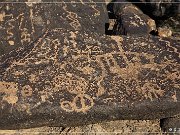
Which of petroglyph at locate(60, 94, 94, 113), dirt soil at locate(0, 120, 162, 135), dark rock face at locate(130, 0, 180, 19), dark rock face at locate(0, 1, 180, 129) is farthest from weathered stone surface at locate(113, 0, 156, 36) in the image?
petroglyph at locate(60, 94, 94, 113)

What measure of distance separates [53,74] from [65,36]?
0.39 m

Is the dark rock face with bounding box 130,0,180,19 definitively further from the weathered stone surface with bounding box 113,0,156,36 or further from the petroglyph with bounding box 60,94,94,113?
the petroglyph with bounding box 60,94,94,113

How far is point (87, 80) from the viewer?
2338mm

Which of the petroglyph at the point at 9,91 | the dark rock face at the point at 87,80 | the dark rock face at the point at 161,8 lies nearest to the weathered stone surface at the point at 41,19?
the dark rock face at the point at 87,80

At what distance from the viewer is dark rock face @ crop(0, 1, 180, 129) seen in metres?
2.20

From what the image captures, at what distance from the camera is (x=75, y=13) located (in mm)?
3209

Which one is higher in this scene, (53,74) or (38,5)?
(38,5)

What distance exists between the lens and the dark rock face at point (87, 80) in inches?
86.5

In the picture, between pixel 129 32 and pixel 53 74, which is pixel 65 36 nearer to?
pixel 53 74

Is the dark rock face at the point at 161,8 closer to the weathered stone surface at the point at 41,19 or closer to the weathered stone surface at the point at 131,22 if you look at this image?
the weathered stone surface at the point at 131,22

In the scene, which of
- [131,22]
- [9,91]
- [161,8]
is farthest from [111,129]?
[161,8]

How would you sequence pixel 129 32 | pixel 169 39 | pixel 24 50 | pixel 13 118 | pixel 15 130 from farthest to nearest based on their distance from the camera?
pixel 129 32, pixel 169 39, pixel 24 50, pixel 15 130, pixel 13 118

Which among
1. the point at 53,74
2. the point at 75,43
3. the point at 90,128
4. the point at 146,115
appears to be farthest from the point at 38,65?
the point at 146,115

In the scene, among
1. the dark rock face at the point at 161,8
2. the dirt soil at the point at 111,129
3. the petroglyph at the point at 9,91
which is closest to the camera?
the petroglyph at the point at 9,91
